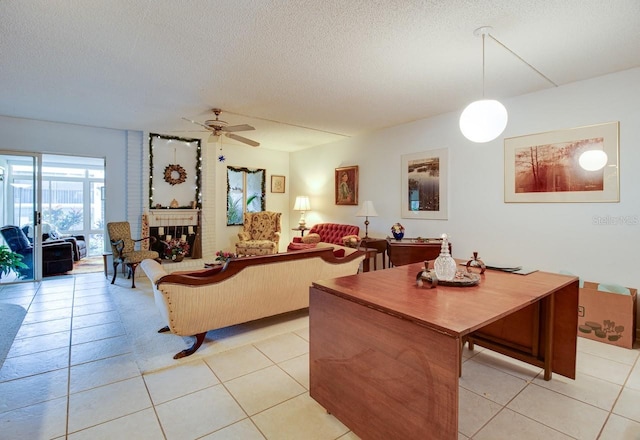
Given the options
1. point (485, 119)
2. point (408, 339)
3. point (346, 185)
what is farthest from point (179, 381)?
point (346, 185)

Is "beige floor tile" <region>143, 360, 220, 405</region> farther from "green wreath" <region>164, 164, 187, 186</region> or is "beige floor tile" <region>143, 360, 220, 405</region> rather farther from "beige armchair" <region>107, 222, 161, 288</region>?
"green wreath" <region>164, 164, 187, 186</region>

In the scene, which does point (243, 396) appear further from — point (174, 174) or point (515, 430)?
point (174, 174)

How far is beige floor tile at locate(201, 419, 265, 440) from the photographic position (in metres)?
1.72

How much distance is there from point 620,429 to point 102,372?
3.41 m

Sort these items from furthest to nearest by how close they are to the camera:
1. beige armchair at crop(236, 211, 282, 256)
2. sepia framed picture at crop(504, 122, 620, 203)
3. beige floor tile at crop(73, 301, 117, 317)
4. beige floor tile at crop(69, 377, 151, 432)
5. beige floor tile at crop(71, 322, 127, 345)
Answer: beige armchair at crop(236, 211, 282, 256)
beige floor tile at crop(73, 301, 117, 317)
sepia framed picture at crop(504, 122, 620, 203)
beige floor tile at crop(71, 322, 127, 345)
beige floor tile at crop(69, 377, 151, 432)

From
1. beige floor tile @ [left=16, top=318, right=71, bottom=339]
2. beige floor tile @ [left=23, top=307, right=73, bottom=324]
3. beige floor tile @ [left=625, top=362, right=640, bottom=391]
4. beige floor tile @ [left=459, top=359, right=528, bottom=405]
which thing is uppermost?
beige floor tile @ [left=23, top=307, right=73, bottom=324]

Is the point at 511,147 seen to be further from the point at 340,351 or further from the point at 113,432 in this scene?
the point at 113,432

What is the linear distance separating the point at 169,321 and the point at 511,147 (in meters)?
4.13

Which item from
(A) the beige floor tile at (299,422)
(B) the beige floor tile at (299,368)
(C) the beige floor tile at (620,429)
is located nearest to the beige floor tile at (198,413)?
(A) the beige floor tile at (299,422)

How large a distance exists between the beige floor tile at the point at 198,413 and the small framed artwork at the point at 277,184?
226 inches

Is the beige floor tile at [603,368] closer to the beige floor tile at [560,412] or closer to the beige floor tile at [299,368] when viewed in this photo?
the beige floor tile at [560,412]

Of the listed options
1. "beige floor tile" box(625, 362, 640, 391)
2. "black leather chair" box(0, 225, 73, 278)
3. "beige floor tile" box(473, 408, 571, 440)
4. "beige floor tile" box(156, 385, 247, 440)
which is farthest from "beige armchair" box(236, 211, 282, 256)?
"beige floor tile" box(625, 362, 640, 391)

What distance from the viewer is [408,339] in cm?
137

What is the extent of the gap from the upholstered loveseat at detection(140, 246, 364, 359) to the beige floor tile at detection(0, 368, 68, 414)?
757 mm
